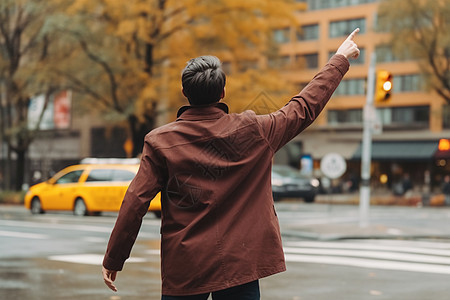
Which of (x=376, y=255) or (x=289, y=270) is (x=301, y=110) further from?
(x=376, y=255)

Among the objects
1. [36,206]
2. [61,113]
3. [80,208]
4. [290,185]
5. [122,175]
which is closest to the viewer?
[122,175]

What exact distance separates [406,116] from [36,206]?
34.8 meters

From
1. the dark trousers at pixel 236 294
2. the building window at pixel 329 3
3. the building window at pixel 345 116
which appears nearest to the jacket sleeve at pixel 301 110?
the dark trousers at pixel 236 294

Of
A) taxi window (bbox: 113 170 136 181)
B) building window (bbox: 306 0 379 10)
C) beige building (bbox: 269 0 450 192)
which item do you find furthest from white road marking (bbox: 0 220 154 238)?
building window (bbox: 306 0 379 10)

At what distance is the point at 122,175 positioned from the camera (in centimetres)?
2169

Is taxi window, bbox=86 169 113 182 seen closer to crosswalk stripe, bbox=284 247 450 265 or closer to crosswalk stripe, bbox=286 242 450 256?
crosswalk stripe, bbox=286 242 450 256

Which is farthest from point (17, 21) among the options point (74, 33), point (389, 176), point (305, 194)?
point (389, 176)

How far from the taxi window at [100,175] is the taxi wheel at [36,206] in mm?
2669

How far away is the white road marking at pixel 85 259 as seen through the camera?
33.9ft

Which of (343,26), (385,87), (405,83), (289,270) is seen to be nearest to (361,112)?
(405,83)

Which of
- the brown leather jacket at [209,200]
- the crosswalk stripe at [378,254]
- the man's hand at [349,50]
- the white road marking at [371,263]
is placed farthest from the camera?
the crosswalk stripe at [378,254]

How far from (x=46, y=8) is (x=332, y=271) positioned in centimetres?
2526

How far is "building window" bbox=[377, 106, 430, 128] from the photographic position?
52.0 meters

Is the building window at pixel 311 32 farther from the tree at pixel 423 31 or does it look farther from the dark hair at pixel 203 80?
the dark hair at pixel 203 80
